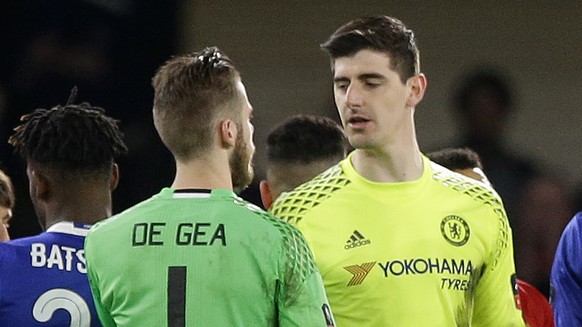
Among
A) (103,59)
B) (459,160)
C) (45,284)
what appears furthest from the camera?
(103,59)

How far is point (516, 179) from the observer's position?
9.60 m

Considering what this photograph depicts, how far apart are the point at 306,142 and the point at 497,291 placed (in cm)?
158

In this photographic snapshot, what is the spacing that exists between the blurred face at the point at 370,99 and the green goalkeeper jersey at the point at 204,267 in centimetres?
79

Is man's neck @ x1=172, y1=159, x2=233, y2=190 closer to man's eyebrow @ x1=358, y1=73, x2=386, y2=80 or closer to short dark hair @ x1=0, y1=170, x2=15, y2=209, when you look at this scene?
man's eyebrow @ x1=358, y1=73, x2=386, y2=80

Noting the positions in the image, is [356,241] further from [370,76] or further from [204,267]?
[204,267]

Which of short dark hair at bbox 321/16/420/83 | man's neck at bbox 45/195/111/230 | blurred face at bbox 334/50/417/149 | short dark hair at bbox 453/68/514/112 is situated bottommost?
short dark hair at bbox 453/68/514/112

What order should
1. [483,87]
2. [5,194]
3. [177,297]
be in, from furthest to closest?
[483,87] < [5,194] < [177,297]

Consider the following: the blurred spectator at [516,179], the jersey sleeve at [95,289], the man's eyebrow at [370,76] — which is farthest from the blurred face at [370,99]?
the blurred spectator at [516,179]

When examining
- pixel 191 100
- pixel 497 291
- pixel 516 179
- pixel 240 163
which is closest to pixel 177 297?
pixel 240 163

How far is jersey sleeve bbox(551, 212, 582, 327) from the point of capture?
6.28 metres

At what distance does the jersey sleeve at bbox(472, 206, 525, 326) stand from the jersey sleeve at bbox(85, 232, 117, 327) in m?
1.36

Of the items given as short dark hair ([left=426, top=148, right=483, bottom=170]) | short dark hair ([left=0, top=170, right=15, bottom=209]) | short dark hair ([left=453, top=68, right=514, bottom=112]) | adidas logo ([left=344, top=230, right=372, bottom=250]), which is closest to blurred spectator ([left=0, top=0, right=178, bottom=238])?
short dark hair ([left=453, top=68, right=514, bottom=112])

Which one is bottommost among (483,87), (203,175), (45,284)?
(483,87)

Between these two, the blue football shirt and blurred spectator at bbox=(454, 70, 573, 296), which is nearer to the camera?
the blue football shirt
